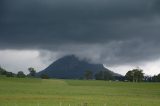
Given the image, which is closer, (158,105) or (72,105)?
(72,105)

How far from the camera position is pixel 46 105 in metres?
72.1

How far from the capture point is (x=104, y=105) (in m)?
72.8

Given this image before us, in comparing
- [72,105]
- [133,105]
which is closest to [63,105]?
[72,105]

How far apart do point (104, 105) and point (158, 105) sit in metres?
11.8

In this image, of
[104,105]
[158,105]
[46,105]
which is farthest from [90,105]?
[158,105]

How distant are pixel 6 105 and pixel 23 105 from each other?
3593 millimetres

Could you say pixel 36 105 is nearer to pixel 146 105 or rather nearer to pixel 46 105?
pixel 46 105

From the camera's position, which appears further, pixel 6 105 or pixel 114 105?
pixel 114 105

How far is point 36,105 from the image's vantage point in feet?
235

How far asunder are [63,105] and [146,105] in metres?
15.9

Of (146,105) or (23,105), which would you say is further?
(146,105)

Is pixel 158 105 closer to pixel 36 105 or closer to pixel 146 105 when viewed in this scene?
pixel 146 105

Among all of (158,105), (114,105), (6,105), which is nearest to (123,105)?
(114,105)

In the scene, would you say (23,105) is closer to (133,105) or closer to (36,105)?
(36,105)
